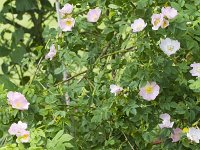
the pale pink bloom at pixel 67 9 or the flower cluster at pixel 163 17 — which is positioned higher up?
the flower cluster at pixel 163 17

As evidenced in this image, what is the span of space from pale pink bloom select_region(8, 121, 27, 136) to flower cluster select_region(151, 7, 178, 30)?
526 millimetres

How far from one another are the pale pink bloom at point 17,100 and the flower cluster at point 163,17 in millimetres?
485

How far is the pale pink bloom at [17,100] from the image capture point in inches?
78.7

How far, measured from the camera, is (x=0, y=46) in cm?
349

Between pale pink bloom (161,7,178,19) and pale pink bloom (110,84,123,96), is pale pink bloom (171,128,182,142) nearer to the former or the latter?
pale pink bloom (110,84,123,96)

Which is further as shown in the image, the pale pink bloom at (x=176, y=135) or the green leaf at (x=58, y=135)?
the pale pink bloom at (x=176, y=135)

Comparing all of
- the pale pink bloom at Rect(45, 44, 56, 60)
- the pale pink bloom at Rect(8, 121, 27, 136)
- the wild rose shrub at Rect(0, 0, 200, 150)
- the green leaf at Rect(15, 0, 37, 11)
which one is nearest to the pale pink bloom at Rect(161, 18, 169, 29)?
the wild rose shrub at Rect(0, 0, 200, 150)

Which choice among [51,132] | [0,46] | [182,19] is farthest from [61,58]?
[0,46]

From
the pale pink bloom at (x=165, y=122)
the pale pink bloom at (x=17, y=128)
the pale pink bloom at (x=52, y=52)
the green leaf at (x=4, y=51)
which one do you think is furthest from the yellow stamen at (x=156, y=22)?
the green leaf at (x=4, y=51)

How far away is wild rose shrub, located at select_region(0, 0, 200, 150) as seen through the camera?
2016 millimetres

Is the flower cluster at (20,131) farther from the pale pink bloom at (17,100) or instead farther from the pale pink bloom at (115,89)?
the pale pink bloom at (115,89)

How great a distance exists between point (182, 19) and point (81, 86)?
1.40 ft

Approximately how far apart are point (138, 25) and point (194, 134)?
41cm

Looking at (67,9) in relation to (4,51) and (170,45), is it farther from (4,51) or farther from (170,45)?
(4,51)
